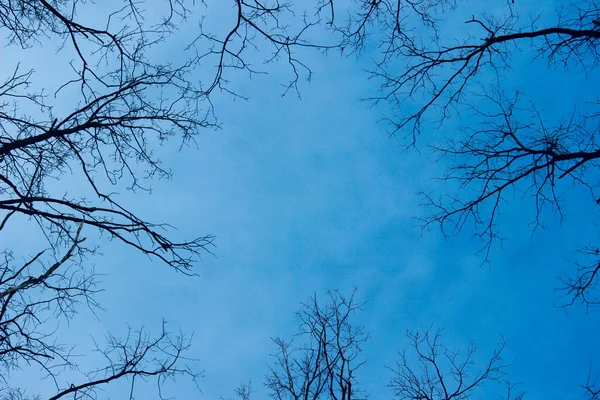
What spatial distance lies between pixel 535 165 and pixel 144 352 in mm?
5335

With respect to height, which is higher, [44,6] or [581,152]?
[44,6]

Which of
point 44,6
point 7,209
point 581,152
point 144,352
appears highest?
point 44,6

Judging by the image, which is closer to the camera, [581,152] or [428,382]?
[581,152]

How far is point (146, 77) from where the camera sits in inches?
229

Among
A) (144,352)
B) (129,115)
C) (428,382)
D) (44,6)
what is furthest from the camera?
(428,382)

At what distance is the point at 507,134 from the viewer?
18.4 feet

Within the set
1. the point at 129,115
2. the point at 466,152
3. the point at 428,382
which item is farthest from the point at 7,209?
the point at 428,382

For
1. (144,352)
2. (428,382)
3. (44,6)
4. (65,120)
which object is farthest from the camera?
(428,382)

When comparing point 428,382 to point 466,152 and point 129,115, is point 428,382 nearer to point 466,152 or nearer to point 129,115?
point 466,152

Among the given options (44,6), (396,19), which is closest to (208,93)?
(44,6)

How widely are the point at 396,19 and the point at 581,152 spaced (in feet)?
8.25

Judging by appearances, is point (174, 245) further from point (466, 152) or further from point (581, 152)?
point (581, 152)

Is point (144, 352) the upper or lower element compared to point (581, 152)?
lower

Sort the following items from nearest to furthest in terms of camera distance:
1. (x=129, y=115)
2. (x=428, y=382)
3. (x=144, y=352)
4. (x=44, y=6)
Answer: (x=44, y=6) < (x=129, y=115) < (x=144, y=352) < (x=428, y=382)
